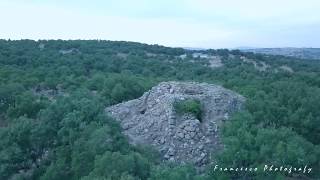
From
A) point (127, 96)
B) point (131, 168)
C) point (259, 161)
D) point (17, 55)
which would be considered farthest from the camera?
point (17, 55)

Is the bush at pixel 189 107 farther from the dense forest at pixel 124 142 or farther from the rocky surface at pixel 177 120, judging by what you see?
the dense forest at pixel 124 142

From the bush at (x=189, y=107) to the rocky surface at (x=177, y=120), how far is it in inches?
8.7

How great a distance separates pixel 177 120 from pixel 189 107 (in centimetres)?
88

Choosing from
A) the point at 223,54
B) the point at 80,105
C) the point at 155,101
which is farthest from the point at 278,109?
the point at 223,54

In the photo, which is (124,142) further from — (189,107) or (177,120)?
(189,107)

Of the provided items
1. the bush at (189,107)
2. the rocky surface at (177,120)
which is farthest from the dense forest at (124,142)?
the bush at (189,107)

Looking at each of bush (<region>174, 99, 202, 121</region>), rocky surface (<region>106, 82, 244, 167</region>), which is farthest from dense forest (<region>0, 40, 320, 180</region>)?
bush (<region>174, 99, 202, 121</region>)

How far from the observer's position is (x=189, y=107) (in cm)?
2562

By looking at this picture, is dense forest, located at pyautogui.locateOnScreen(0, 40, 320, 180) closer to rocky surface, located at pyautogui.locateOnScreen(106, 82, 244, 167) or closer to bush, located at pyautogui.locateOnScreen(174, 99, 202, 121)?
rocky surface, located at pyautogui.locateOnScreen(106, 82, 244, 167)

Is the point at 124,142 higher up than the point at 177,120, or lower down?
lower down

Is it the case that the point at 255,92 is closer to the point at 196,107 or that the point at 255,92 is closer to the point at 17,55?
the point at 196,107

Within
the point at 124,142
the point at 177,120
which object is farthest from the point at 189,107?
the point at 124,142

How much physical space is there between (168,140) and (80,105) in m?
4.60

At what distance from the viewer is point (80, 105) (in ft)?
82.5
